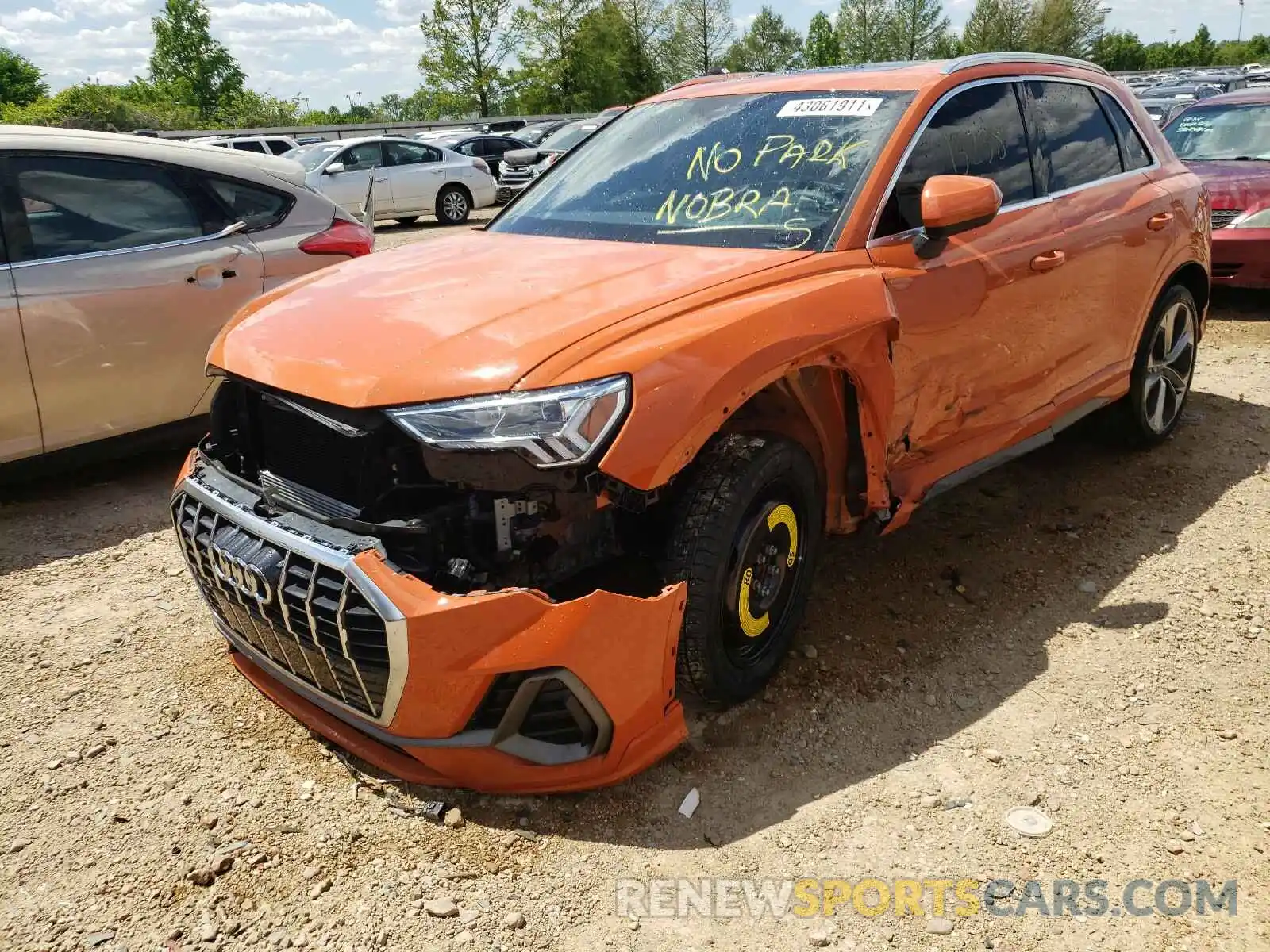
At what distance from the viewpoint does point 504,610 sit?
2.26 m

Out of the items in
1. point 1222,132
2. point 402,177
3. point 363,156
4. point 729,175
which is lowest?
point 729,175

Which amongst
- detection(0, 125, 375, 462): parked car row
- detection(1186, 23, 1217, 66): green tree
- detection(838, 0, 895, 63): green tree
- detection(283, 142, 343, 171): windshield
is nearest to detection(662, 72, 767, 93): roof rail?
detection(0, 125, 375, 462): parked car row

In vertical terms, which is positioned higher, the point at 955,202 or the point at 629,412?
the point at 955,202

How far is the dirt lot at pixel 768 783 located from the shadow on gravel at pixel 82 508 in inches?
9.8

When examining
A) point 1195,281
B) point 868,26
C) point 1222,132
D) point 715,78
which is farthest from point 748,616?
point 868,26

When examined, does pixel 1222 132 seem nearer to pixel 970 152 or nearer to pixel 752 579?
pixel 970 152

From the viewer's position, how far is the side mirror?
9.90 feet

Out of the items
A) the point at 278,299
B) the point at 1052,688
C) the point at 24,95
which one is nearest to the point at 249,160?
the point at 278,299

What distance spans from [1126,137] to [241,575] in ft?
13.8

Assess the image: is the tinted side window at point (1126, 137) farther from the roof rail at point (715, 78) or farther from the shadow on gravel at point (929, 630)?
the roof rail at point (715, 78)

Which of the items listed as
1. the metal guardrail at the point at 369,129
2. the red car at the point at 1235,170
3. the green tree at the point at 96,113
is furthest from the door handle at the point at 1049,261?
the green tree at the point at 96,113

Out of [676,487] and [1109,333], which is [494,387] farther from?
[1109,333]

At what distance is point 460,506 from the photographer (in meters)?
2.43

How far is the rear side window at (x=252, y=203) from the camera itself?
200 inches
